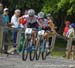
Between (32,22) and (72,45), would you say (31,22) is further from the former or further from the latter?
(72,45)

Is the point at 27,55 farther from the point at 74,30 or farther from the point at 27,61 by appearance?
the point at 74,30

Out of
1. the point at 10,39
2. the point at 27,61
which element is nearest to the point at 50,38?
the point at 10,39

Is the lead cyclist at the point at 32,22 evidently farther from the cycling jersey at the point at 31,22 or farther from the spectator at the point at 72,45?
the spectator at the point at 72,45

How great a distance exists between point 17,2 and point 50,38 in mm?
21350

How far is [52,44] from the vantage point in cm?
1953

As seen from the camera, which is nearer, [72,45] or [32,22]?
[32,22]

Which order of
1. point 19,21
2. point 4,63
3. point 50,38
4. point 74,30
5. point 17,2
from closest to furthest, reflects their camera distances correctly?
point 4,63
point 19,21
point 50,38
point 74,30
point 17,2

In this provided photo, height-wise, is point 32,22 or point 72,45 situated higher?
point 32,22

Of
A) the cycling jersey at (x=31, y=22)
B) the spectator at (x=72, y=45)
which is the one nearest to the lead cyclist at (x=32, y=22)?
the cycling jersey at (x=31, y=22)

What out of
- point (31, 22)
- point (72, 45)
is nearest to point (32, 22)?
point (31, 22)

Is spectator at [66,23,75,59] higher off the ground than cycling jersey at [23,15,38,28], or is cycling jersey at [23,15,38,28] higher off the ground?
cycling jersey at [23,15,38,28]

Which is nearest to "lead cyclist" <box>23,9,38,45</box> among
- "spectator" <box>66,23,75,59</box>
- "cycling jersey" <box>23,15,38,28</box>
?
"cycling jersey" <box>23,15,38,28</box>

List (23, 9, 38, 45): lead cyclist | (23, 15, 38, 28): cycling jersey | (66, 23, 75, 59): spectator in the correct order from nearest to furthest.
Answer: (23, 9, 38, 45): lead cyclist, (23, 15, 38, 28): cycling jersey, (66, 23, 75, 59): spectator

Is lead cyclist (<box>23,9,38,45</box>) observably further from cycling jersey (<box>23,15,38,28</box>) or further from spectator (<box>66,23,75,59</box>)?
spectator (<box>66,23,75,59</box>)
